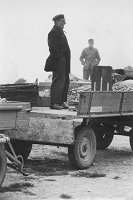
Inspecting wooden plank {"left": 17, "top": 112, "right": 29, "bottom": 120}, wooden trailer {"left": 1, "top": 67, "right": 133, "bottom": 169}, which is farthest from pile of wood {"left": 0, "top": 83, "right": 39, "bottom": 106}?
wooden plank {"left": 17, "top": 112, "right": 29, "bottom": 120}

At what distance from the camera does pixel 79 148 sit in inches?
433

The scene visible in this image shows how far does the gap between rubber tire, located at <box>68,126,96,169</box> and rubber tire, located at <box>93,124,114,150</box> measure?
2.16 metres

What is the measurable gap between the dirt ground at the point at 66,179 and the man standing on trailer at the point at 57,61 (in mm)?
1156

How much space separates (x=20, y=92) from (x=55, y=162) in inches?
58.8

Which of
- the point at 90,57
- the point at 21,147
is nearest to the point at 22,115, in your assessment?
the point at 21,147

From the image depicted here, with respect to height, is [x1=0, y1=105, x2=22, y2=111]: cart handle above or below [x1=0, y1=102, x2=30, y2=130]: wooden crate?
above

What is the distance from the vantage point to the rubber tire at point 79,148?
10913mm

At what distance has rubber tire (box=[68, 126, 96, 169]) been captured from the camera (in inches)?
430

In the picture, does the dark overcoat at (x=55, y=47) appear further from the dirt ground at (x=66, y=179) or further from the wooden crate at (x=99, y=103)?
the dirt ground at (x=66, y=179)

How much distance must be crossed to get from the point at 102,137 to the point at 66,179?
13.9 feet

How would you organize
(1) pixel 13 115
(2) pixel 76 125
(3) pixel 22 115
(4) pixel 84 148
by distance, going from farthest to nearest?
(4) pixel 84 148 → (2) pixel 76 125 → (3) pixel 22 115 → (1) pixel 13 115

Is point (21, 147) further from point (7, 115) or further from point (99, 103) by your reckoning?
point (7, 115)

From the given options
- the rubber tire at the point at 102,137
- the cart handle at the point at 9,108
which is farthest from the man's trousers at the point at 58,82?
the cart handle at the point at 9,108

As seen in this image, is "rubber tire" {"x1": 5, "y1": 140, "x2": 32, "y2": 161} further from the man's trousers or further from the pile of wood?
the man's trousers
